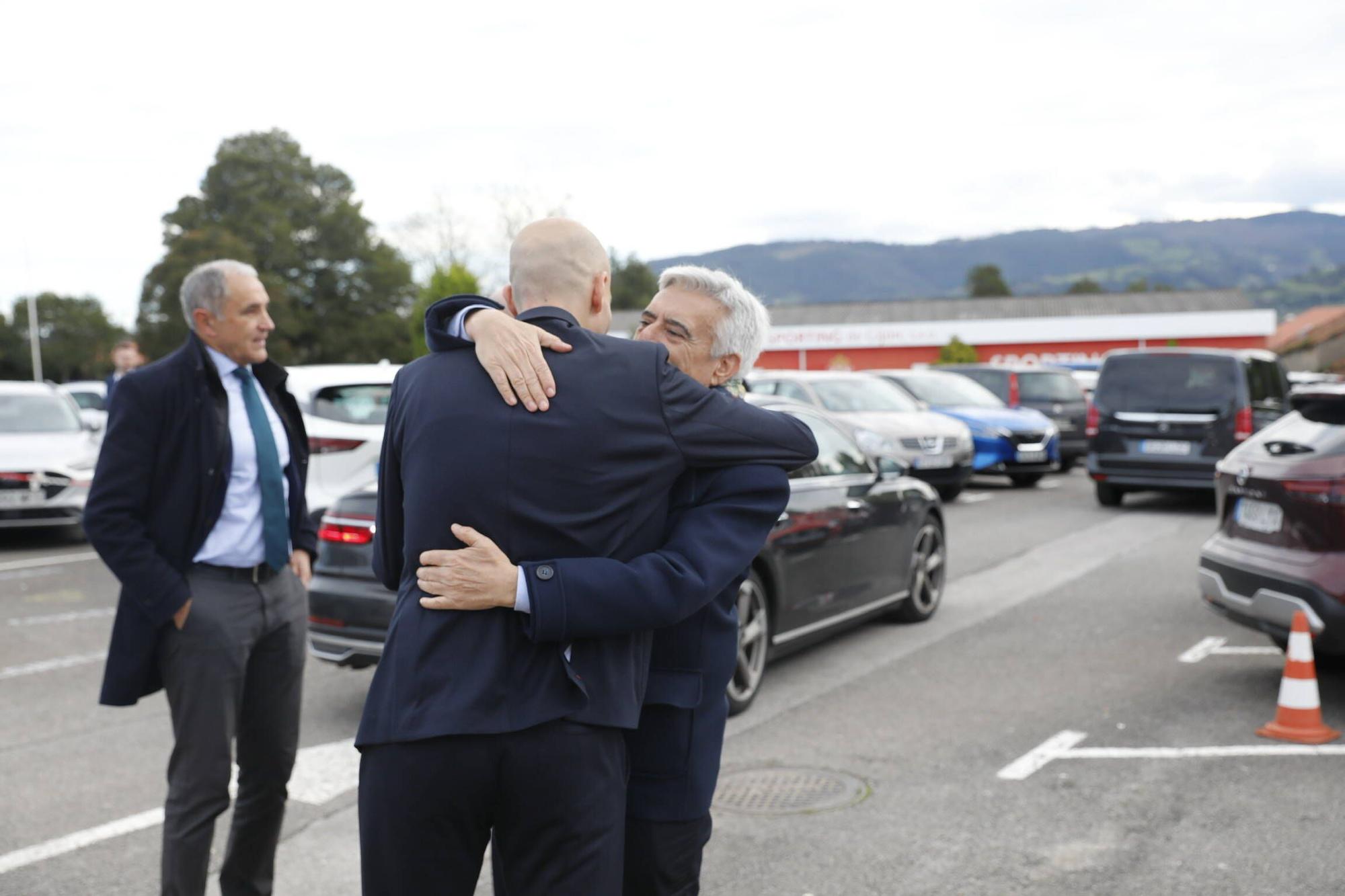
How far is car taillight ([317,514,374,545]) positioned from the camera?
243 inches

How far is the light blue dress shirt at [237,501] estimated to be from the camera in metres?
3.58

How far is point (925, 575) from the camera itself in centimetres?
847

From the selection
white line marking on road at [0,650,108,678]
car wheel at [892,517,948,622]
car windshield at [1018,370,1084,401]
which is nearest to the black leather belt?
white line marking on road at [0,650,108,678]

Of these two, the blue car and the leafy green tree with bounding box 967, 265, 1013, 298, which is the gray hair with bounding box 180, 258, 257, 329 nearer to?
the blue car

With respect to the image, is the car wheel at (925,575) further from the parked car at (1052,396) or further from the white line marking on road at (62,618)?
the parked car at (1052,396)

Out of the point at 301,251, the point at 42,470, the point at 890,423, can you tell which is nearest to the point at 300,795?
the point at 42,470

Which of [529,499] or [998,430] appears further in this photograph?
[998,430]


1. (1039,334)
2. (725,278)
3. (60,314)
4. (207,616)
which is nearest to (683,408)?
(725,278)

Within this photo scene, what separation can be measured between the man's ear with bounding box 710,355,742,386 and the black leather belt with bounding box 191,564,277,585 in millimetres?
1691

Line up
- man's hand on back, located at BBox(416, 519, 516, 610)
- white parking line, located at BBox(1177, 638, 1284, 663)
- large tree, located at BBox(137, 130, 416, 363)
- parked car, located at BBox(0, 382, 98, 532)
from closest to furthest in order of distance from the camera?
man's hand on back, located at BBox(416, 519, 516, 610), white parking line, located at BBox(1177, 638, 1284, 663), parked car, located at BBox(0, 382, 98, 532), large tree, located at BBox(137, 130, 416, 363)

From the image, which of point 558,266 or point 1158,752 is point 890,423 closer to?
point 1158,752

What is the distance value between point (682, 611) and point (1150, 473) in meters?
13.4

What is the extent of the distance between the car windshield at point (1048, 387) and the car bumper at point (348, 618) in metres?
16.0

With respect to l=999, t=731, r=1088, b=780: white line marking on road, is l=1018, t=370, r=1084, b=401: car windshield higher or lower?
higher
